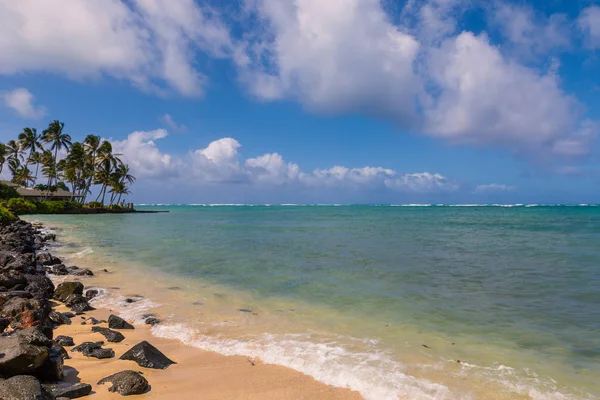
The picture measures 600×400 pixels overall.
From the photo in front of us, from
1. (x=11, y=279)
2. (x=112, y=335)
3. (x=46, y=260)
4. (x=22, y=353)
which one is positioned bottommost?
(x=46, y=260)

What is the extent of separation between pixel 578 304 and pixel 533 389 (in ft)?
21.1

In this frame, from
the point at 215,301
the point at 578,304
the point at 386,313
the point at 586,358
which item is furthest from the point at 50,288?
the point at 578,304

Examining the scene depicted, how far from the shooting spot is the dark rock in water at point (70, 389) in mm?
4836

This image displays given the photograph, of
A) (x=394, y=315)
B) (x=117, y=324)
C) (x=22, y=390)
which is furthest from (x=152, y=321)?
(x=394, y=315)

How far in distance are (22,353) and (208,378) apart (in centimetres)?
260

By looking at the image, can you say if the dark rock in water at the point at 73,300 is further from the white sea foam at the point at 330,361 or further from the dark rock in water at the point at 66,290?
the white sea foam at the point at 330,361

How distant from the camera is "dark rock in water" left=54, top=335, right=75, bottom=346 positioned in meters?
6.88

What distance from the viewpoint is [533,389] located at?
226 inches

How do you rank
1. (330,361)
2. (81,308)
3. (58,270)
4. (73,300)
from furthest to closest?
(58,270) → (73,300) → (81,308) → (330,361)

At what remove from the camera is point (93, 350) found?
6.62 m

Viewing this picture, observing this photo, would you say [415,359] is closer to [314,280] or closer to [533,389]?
[533,389]

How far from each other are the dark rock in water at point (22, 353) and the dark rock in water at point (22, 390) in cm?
54

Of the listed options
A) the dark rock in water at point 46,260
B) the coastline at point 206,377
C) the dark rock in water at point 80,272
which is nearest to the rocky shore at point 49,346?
the coastline at point 206,377

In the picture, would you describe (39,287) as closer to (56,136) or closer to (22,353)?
(22,353)
